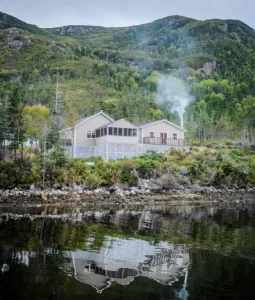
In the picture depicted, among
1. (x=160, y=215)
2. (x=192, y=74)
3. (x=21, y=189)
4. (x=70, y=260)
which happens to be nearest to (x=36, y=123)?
(x=21, y=189)

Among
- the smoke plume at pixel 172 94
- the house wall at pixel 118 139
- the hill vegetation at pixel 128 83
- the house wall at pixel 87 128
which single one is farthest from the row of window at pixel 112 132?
the smoke plume at pixel 172 94

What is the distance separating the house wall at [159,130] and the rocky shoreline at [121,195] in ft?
34.6

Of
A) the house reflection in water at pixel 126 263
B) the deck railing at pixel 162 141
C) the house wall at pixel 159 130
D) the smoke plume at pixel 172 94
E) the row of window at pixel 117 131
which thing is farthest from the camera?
the smoke plume at pixel 172 94

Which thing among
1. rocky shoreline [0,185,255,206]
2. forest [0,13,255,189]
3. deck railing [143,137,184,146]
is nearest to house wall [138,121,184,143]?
deck railing [143,137,184,146]

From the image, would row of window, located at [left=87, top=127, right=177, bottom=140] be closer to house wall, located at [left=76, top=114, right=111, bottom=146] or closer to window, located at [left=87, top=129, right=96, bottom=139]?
window, located at [left=87, top=129, right=96, bottom=139]

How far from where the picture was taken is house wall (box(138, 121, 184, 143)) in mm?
44719

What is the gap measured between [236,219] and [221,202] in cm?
1108

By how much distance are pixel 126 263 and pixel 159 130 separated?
34.1 metres

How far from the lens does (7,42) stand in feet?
586

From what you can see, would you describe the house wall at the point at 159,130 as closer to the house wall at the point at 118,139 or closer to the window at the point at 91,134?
the house wall at the point at 118,139

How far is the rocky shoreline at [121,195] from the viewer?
2927cm

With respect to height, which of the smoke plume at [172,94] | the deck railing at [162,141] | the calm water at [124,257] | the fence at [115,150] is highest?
the smoke plume at [172,94]

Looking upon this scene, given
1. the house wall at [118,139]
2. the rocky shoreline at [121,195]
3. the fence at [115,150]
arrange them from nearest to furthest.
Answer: the rocky shoreline at [121,195]
the fence at [115,150]
the house wall at [118,139]

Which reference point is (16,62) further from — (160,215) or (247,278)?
(247,278)
